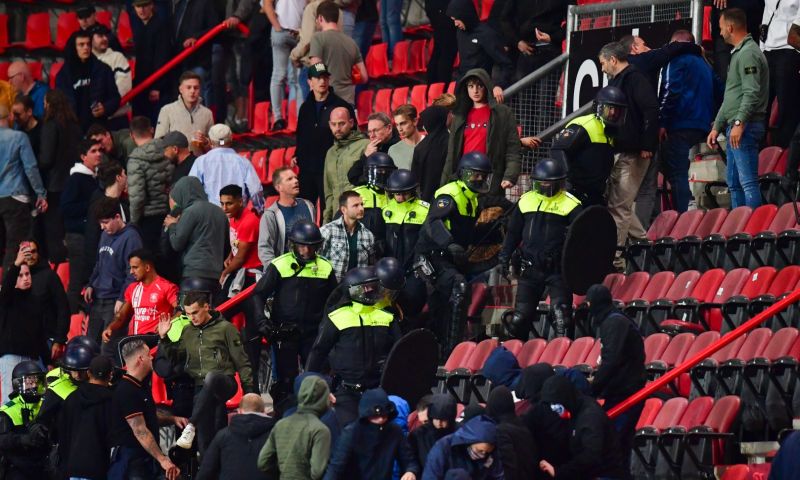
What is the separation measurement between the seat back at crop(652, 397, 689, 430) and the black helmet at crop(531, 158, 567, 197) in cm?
234

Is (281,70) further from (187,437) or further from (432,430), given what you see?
(432,430)

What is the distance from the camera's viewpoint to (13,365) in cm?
1769

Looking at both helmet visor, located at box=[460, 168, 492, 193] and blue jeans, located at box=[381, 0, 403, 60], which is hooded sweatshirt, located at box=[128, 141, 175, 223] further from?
blue jeans, located at box=[381, 0, 403, 60]

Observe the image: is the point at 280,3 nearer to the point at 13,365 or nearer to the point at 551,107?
the point at 551,107

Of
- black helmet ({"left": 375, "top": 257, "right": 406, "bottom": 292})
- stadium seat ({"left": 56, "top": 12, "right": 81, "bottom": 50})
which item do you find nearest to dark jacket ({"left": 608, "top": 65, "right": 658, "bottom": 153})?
black helmet ({"left": 375, "top": 257, "right": 406, "bottom": 292})

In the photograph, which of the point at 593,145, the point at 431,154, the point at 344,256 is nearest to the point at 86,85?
the point at 431,154

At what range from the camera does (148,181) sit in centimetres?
1819

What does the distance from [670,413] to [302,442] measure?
251 cm

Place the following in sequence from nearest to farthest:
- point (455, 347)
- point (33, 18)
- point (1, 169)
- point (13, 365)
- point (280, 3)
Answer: point (455, 347) → point (13, 365) → point (1, 169) → point (280, 3) → point (33, 18)

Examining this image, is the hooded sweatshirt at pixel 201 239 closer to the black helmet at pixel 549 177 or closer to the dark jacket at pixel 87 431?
the dark jacket at pixel 87 431

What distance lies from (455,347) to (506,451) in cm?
325

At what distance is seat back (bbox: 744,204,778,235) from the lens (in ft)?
51.2

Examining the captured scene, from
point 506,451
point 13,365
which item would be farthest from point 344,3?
point 506,451

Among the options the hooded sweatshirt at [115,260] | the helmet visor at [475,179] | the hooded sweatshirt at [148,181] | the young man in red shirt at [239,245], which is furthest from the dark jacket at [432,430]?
the hooded sweatshirt at [148,181]
